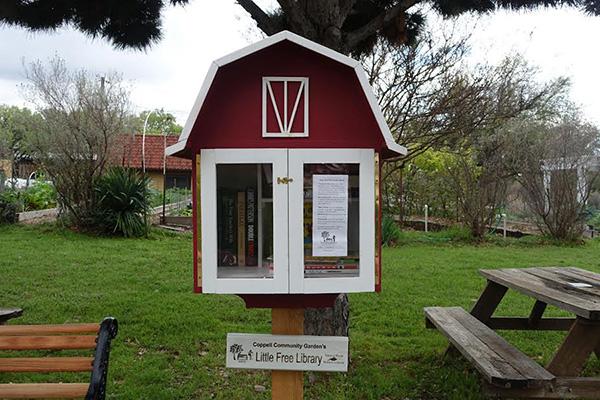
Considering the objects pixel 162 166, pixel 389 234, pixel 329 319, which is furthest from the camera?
pixel 162 166

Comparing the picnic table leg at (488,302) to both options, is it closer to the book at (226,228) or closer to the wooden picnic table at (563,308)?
the wooden picnic table at (563,308)

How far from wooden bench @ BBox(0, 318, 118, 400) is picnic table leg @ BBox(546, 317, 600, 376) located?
84.3 inches

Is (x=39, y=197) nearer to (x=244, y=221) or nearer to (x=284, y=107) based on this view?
(x=244, y=221)

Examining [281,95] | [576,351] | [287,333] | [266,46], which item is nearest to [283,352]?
[287,333]

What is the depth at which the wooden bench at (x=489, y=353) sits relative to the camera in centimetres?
Answer: 264

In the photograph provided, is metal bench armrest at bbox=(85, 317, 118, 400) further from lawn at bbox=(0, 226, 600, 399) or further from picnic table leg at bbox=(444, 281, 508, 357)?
picnic table leg at bbox=(444, 281, 508, 357)

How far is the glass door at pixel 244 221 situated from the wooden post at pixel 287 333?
239 mm

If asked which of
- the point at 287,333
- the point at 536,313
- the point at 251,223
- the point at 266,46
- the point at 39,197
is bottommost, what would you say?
the point at 536,313

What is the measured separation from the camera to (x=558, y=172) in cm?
1134

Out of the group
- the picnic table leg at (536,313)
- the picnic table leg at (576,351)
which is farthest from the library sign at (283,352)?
the picnic table leg at (536,313)

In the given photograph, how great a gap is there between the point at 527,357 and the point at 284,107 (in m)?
1.92

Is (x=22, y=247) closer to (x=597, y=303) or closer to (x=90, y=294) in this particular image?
(x=90, y=294)

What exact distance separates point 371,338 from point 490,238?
7807 mm

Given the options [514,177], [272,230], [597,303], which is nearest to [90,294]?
[272,230]
